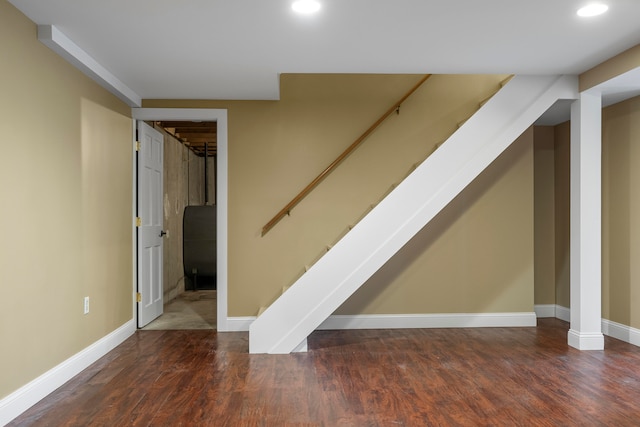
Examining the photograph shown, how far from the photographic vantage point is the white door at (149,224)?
15.1 feet

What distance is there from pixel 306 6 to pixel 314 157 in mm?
2113

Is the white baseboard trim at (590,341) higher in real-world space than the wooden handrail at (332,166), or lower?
lower

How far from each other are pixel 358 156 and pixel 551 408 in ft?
9.05

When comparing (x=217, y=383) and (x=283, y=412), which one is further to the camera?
Result: (x=217, y=383)

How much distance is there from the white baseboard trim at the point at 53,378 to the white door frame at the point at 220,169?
80 centimetres

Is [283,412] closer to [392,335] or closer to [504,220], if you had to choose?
[392,335]

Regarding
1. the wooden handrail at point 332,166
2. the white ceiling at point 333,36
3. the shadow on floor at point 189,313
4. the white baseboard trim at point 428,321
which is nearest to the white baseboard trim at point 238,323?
the shadow on floor at point 189,313

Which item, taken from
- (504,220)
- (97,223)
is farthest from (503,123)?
(97,223)

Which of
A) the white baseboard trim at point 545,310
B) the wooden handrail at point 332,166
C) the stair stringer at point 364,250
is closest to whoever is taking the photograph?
the stair stringer at point 364,250

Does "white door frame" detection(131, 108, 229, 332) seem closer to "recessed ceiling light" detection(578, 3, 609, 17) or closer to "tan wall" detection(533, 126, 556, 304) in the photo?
"recessed ceiling light" detection(578, 3, 609, 17)

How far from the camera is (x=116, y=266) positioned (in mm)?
4070

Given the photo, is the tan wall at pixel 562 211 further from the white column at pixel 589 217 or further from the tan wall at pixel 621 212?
the white column at pixel 589 217

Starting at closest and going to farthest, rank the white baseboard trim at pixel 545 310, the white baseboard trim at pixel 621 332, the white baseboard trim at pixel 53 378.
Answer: the white baseboard trim at pixel 53 378, the white baseboard trim at pixel 621 332, the white baseboard trim at pixel 545 310

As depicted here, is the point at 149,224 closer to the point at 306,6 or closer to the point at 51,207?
the point at 51,207
